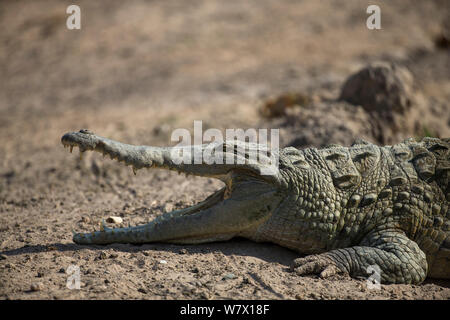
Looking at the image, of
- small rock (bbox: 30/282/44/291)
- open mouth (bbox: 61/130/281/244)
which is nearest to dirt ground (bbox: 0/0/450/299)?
small rock (bbox: 30/282/44/291)

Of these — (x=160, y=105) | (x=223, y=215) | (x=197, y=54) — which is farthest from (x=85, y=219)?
(x=197, y=54)

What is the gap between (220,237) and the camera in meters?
4.14

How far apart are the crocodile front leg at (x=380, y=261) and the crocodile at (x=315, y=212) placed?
2cm

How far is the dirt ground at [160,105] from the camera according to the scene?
12.2 ft

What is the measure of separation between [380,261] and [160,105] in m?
7.10

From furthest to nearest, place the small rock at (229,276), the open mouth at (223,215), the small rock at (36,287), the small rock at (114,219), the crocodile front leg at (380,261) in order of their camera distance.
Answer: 1. the small rock at (114,219)
2. the open mouth at (223,215)
3. the crocodile front leg at (380,261)
4. the small rock at (229,276)
5. the small rock at (36,287)

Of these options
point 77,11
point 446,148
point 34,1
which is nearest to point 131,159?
point 446,148

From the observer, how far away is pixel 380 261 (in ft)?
12.6

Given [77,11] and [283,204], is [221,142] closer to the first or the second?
[283,204]

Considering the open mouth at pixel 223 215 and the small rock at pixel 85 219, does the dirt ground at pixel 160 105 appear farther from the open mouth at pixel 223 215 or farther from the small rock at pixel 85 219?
the open mouth at pixel 223 215

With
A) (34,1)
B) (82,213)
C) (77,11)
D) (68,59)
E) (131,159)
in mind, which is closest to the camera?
(131,159)

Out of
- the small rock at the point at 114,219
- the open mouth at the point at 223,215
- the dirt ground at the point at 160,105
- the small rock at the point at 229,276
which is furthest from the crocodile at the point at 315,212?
the small rock at the point at 114,219

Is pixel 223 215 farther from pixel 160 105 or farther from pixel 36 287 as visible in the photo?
pixel 160 105
